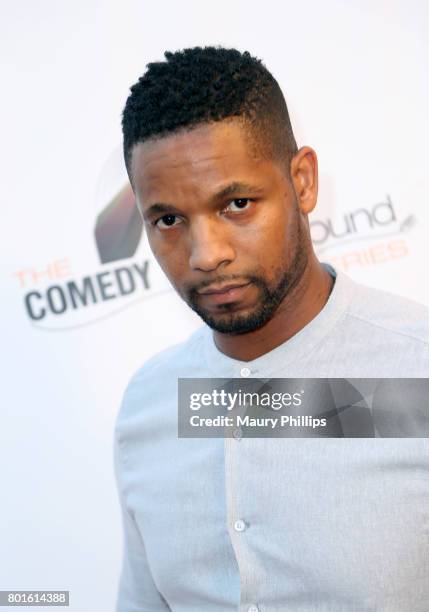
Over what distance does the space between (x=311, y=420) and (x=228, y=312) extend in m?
0.21

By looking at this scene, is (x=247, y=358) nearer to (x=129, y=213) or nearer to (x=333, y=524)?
(x=333, y=524)

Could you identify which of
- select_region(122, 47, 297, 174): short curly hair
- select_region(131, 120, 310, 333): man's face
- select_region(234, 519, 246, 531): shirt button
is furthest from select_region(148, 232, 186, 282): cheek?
select_region(234, 519, 246, 531): shirt button

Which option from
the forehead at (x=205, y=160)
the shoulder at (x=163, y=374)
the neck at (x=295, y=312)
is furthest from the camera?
the shoulder at (x=163, y=374)

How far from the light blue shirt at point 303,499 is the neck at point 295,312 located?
16mm

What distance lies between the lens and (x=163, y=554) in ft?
3.89

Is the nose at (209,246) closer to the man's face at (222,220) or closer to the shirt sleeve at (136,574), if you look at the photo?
the man's face at (222,220)

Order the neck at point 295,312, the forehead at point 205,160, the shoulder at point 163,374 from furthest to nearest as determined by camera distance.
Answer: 1. the shoulder at point 163,374
2. the neck at point 295,312
3. the forehead at point 205,160

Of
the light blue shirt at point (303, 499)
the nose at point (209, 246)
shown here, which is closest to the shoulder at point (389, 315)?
the light blue shirt at point (303, 499)

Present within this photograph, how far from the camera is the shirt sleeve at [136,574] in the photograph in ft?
4.25

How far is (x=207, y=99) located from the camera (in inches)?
40.1

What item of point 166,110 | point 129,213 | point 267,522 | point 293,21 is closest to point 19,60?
point 129,213

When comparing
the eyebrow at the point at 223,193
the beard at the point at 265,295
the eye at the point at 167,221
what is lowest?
the beard at the point at 265,295

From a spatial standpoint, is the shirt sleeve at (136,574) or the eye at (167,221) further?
the shirt sleeve at (136,574)

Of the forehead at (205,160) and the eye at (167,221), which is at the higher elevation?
the forehead at (205,160)
